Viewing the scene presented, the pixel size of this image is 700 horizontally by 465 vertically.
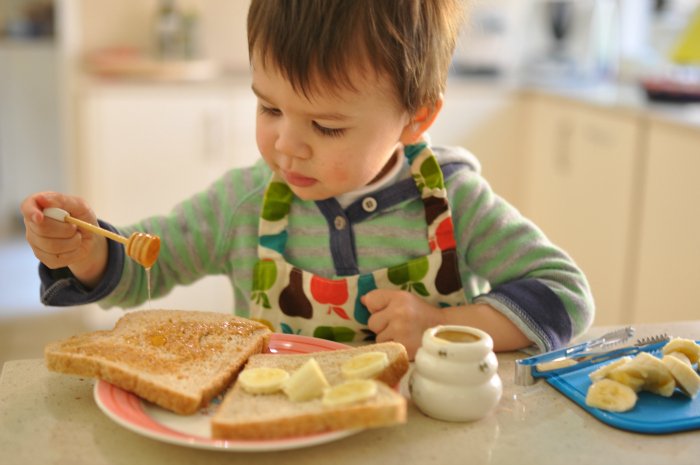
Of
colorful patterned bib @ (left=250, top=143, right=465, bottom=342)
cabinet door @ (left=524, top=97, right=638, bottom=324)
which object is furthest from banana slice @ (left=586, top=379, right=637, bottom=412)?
cabinet door @ (left=524, top=97, right=638, bottom=324)

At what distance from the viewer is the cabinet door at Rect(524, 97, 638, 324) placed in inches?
103

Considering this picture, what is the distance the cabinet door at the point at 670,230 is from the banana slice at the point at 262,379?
Result: 169cm

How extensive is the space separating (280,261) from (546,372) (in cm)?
42

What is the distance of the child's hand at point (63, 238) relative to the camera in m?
0.97

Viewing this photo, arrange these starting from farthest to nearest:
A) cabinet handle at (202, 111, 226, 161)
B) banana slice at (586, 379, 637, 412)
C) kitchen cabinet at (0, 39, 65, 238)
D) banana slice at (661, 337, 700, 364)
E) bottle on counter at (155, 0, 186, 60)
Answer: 1. kitchen cabinet at (0, 39, 65, 238)
2. bottle on counter at (155, 0, 186, 60)
3. cabinet handle at (202, 111, 226, 161)
4. banana slice at (661, 337, 700, 364)
5. banana slice at (586, 379, 637, 412)

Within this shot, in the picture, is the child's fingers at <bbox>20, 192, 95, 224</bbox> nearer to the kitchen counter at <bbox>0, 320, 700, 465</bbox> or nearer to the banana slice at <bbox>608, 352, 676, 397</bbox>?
the kitchen counter at <bbox>0, 320, 700, 465</bbox>

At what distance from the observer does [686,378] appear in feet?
2.80

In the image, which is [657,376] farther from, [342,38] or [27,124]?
[27,124]

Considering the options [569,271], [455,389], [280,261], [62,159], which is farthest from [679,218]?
[62,159]

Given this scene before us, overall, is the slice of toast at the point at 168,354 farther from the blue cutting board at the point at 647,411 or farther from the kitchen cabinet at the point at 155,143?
the kitchen cabinet at the point at 155,143

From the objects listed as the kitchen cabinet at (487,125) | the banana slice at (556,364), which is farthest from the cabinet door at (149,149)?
the banana slice at (556,364)

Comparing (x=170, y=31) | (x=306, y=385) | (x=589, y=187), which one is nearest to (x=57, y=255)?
(x=306, y=385)

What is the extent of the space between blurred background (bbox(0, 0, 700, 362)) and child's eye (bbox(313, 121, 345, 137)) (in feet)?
4.77

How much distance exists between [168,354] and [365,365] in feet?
0.73
